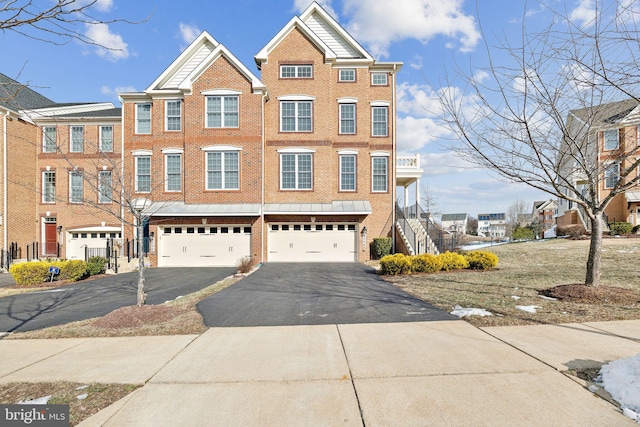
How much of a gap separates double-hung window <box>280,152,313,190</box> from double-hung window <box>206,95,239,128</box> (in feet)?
10.9

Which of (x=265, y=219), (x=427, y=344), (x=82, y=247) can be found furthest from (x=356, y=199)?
(x=82, y=247)

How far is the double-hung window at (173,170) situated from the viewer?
727 inches

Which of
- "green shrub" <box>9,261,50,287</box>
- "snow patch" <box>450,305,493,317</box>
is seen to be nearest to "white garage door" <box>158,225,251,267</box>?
"green shrub" <box>9,261,50,287</box>

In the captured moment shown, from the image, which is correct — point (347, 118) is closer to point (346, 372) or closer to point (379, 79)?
point (379, 79)

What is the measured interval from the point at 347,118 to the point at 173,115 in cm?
1012

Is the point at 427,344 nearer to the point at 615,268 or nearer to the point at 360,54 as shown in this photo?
the point at 615,268

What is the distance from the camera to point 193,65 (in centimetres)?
2055

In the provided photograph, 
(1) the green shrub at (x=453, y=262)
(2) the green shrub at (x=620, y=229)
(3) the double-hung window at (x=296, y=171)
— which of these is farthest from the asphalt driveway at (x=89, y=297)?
(2) the green shrub at (x=620, y=229)

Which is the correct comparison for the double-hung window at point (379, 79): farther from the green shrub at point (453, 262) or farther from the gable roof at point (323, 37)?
the green shrub at point (453, 262)

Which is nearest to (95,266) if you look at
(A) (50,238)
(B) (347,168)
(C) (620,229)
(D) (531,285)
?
(A) (50,238)

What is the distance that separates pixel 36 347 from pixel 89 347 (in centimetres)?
95

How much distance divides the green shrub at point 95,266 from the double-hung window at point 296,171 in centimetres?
962

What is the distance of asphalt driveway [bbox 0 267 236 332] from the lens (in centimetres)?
755

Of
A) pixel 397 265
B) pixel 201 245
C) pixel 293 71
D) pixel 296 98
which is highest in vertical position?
pixel 293 71
